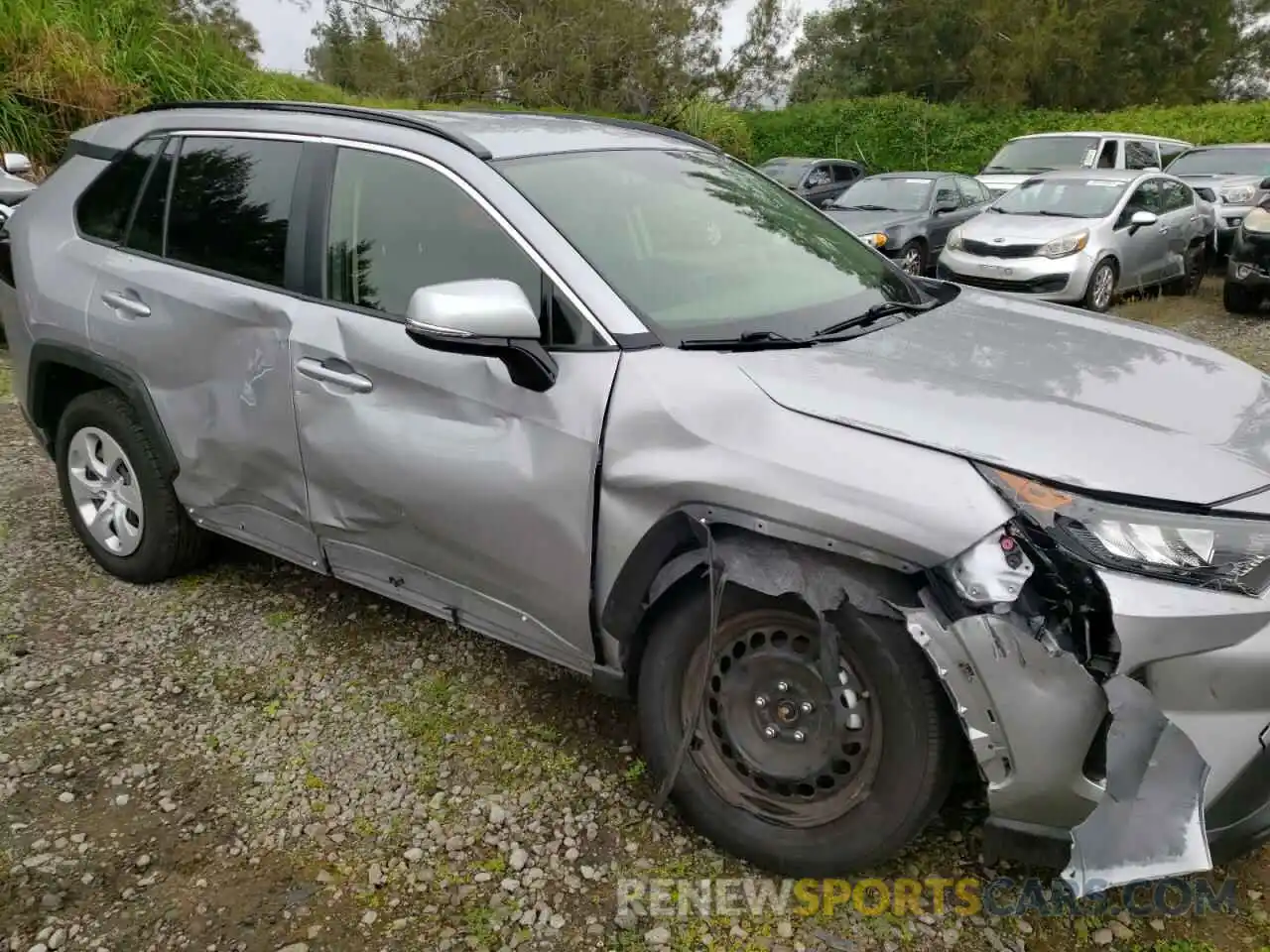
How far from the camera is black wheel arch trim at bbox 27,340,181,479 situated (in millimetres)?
3391

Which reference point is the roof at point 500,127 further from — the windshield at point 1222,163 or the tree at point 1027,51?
the tree at point 1027,51

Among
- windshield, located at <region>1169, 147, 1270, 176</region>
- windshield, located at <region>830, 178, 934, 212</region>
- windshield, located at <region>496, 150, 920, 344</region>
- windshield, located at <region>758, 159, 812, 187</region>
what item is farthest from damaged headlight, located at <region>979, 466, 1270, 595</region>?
windshield, located at <region>758, 159, 812, 187</region>

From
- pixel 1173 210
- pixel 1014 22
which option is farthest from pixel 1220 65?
pixel 1173 210

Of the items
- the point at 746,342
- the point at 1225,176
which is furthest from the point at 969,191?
the point at 746,342

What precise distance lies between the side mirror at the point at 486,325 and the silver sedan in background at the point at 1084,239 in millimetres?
7938

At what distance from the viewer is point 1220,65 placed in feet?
125

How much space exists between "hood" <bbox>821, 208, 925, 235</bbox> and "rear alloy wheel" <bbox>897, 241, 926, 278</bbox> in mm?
274

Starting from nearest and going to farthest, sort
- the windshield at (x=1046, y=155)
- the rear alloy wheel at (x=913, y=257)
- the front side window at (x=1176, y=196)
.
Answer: the front side window at (x=1176, y=196), the rear alloy wheel at (x=913, y=257), the windshield at (x=1046, y=155)

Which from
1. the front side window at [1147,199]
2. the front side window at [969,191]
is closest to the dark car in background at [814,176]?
the front side window at [969,191]

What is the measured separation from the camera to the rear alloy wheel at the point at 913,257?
1112cm

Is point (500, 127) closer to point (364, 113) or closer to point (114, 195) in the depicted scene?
point (364, 113)

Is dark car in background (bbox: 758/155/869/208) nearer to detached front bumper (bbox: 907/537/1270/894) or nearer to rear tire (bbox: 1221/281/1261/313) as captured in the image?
rear tire (bbox: 1221/281/1261/313)

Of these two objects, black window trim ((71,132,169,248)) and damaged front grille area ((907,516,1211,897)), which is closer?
damaged front grille area ((907,516,1211,897))

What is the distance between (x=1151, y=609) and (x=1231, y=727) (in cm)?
31
